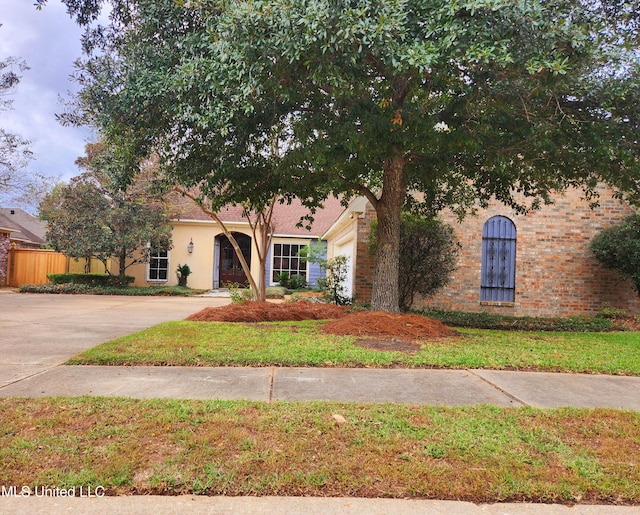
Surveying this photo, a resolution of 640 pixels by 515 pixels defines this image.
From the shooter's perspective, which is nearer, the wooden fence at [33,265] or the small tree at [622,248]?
the small tree at [622,248]

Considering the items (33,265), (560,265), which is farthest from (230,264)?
(560,265)

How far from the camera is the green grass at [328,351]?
17.9ft

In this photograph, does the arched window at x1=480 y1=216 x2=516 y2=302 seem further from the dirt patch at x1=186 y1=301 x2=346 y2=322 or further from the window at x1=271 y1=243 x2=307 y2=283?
the window at x1=271 y1=243 x2=307 y2=283

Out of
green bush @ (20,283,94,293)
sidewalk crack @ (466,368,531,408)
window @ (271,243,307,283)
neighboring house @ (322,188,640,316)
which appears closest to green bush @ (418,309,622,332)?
neighboring house @ (322,188,640,316)

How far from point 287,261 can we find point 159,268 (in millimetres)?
5698

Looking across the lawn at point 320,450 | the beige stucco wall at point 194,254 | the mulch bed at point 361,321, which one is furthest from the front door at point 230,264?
the lawn at point 320,450

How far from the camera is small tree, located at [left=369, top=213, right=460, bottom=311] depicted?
11188 mm

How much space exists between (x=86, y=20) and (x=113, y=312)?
6.30 metres

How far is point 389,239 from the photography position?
335 inches

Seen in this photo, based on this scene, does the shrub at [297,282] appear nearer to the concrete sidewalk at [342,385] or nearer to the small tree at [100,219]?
the small tree at [100,219]

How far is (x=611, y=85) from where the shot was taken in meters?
6.37

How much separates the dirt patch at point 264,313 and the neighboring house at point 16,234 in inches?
542

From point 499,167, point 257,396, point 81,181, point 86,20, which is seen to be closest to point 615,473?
point 257,396

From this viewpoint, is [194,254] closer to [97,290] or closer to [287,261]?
[287,261]
